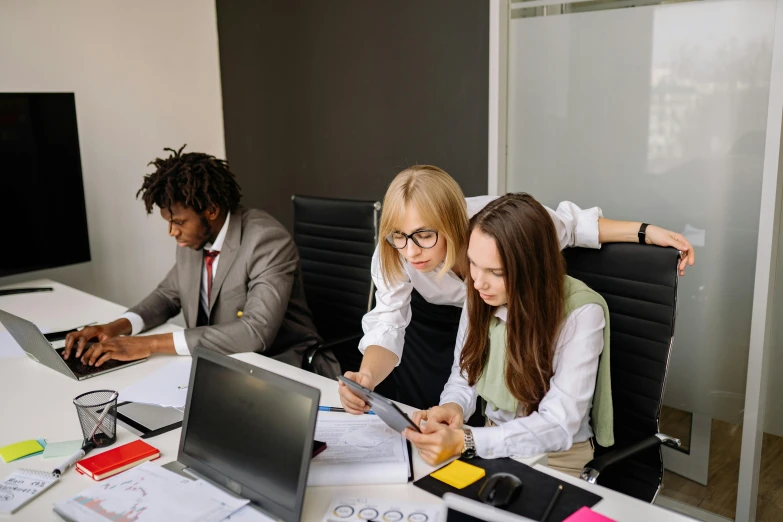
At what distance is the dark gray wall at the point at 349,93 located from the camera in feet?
9.71

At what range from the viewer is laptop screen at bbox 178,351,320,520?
1.19 metres

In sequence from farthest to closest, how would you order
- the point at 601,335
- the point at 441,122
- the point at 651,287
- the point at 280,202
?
the point at 280,202 < the point at 441,122 < the point at 651,287 < the point at 601,335

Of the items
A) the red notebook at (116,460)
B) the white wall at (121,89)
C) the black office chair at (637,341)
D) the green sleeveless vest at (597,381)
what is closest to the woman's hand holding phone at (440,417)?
the green sleeveless vest at (597,381)

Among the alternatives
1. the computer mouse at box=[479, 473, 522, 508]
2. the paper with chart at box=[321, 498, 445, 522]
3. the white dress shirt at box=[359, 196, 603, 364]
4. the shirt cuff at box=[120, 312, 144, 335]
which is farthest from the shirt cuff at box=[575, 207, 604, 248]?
the shirt cuff at box=[120, 312, 144, 335]

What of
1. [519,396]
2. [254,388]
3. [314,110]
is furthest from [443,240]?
[314,110]

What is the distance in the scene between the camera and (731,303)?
7.42ft

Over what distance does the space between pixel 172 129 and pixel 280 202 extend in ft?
2.24

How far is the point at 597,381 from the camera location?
161cm

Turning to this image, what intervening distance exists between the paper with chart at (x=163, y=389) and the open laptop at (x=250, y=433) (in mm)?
350

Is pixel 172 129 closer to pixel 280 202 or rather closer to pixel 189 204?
pixel 280 202

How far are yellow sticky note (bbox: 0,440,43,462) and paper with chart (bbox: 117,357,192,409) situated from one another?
27cm

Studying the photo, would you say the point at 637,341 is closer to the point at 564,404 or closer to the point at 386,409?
the point at 564,404

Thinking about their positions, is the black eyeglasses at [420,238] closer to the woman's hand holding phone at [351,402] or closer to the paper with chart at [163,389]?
the woman's hand holding phone at [351,402]

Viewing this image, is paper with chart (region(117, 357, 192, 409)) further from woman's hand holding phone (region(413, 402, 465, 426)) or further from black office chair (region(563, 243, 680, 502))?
black office chair (region(563, 243, 680, 502))
